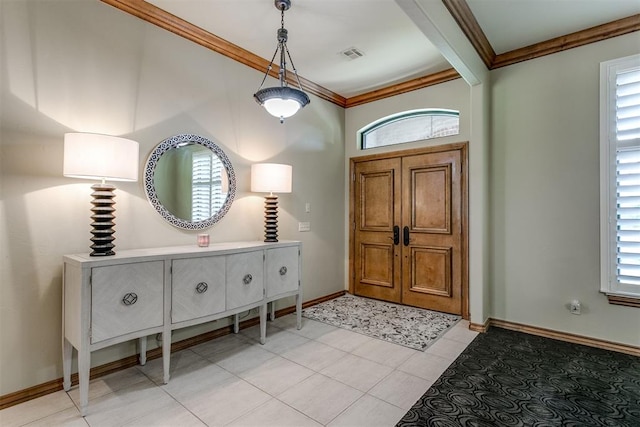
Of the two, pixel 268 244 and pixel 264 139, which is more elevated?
pixel 264 139

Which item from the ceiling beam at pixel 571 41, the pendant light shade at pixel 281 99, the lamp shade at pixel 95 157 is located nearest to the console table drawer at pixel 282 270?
the pendant light shade at pixel 281 99

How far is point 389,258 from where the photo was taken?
4.37 metres

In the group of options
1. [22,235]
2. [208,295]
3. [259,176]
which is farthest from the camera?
[259,176]

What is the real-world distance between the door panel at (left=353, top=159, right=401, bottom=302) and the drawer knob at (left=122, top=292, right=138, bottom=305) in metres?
3.17

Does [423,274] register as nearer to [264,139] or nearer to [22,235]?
[264,139]

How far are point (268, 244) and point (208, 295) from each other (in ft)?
2.46

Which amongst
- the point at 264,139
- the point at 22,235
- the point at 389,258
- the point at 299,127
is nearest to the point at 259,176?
the point at 264,139

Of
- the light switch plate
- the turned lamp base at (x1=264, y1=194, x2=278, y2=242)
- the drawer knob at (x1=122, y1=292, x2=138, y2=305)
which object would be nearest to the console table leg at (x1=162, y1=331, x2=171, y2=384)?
the drawer knob at (x1=122, y1=292, x2=138, y2=305)

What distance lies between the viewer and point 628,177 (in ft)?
9.03

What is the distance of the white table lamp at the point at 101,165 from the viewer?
198 cm

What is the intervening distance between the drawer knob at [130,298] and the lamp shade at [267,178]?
5.06ft

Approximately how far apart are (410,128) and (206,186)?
2812 millimetres

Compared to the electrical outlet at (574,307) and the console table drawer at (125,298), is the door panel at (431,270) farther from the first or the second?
the console table drawer at (125,298)

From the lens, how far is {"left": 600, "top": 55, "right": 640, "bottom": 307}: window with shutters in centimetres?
271
